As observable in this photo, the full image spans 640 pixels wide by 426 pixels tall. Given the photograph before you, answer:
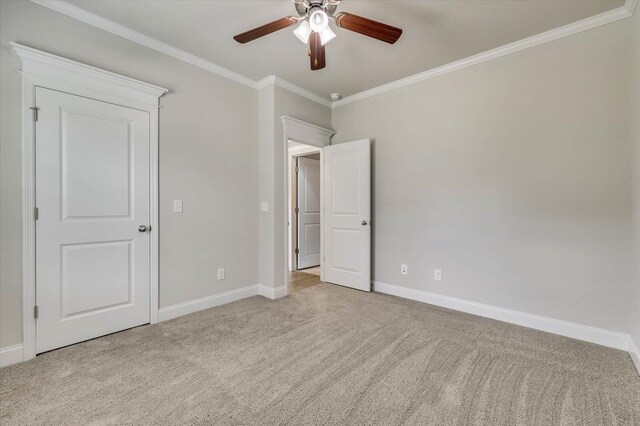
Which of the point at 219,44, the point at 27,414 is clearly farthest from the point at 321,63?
the point at 27,414

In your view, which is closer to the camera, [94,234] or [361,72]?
[94,234]

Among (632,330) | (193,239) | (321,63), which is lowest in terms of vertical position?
(632,330)

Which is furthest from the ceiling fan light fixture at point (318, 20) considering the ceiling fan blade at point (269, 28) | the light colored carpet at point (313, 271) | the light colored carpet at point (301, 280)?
the light colored carpet at point (313, 271)

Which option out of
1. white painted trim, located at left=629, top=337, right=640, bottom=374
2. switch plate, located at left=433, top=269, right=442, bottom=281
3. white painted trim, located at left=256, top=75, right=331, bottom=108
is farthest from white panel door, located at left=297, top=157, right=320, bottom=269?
white painted trim, located at left=629, top=337, right=640, bottom=374

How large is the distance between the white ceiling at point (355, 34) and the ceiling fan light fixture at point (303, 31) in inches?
13.2

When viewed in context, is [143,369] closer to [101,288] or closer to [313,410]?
[101,288]

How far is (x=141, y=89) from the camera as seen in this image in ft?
8.59

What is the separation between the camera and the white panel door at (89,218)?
2.18 m

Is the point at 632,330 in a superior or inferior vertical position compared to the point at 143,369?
superior

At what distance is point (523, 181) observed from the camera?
108 inches

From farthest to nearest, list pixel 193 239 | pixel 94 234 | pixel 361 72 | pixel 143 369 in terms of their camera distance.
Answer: pixel 361 72 → pixel 193 239 → pixel 94 234 → pixel 143 369

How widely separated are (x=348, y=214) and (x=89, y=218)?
2.75 meters

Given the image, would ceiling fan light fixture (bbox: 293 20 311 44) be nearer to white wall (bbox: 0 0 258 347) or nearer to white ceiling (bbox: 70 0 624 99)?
white ceiling (bbox: 70 0 624 99)

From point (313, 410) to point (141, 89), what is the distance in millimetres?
2874
